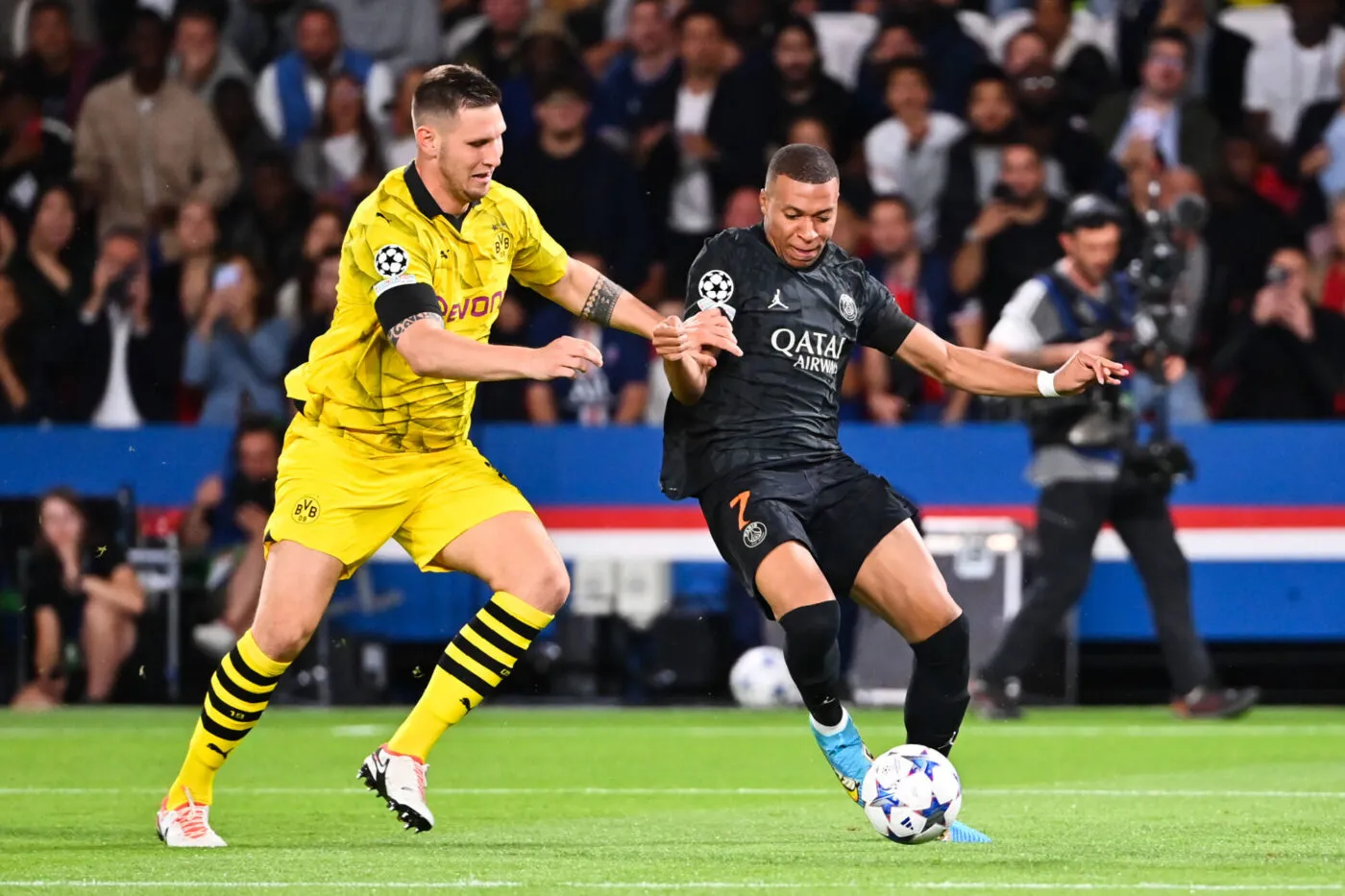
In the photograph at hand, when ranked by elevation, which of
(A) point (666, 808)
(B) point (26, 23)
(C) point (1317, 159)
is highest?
(B) point (26, 23)

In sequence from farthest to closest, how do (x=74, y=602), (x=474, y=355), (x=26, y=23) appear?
(x=26, y=23) < (x=74, y=602) < (x=474, y=355)

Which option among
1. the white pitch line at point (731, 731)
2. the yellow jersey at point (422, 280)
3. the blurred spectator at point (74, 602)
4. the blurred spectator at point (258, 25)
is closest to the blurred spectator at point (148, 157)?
the blurred spectator at point (258, 25)

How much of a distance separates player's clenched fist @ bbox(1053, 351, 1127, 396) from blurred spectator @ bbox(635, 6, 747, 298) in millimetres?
7637

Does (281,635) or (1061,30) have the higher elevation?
(1061,30)

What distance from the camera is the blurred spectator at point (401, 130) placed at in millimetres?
16328

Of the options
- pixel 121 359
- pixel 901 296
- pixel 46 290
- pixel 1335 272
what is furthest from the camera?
pixel 46 290

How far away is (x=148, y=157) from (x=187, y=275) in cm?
136

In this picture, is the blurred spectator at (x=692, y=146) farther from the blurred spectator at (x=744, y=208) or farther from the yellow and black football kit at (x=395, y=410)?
the yellow and black football kit at (x=395, y=410)

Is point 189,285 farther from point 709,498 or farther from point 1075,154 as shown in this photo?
point 709,498

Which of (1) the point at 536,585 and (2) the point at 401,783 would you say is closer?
(2) the point at 401,783

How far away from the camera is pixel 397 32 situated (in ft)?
56.4

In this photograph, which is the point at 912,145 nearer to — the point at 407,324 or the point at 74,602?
the point at 74,602

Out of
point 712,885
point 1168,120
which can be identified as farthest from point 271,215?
point 712,885

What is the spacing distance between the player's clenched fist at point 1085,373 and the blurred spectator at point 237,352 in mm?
7816
